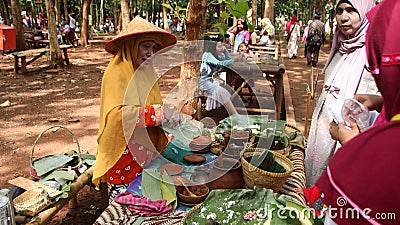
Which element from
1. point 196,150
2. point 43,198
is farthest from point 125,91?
point 43,198

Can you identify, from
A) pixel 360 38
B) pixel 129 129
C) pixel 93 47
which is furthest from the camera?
pixel 93 47

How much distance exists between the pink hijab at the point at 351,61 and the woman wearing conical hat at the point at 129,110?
4.19 feet

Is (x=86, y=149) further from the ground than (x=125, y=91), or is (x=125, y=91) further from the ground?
(x=125, y=91)

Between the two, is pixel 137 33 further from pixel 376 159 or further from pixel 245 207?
pixel 376 159

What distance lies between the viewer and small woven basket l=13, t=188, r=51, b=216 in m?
2.23

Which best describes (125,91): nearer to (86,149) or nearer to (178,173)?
(178,173)

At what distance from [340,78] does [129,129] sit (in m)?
1.54

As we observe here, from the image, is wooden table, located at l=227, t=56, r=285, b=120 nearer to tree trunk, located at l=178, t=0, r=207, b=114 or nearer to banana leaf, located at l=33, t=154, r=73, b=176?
tree trunk, located at l=178, t=0, r=207, b=114

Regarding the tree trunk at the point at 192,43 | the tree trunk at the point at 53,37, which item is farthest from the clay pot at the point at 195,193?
the tree trunk at the point at 53,37

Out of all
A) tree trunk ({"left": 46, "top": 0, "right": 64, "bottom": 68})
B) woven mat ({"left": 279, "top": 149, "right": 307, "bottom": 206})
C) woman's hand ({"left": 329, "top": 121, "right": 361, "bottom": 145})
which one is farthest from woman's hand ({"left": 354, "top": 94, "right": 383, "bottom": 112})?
tree trunk ({"left": 46, "top": 0, "right": 64, "bottom": 68})

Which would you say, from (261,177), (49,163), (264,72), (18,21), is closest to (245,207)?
(261,177)

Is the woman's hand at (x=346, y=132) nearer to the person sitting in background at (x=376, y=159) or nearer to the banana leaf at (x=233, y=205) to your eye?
the person sitting in background at (x=376, y=159)

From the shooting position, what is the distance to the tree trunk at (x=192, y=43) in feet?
14.4

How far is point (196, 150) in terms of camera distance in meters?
2.65
